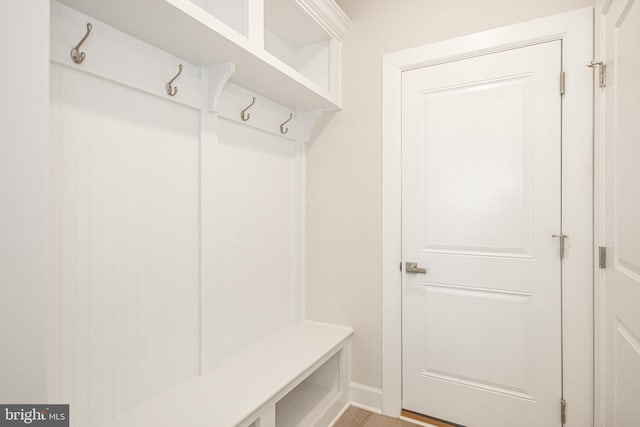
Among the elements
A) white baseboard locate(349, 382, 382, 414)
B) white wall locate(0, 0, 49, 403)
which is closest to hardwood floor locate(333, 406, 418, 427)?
white baseboard locate(349, 382, 382, 414)

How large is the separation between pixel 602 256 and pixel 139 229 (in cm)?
182

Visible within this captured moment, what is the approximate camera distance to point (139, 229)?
1280 millimetres

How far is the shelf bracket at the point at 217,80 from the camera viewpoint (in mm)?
1430

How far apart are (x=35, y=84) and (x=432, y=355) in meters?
1.96

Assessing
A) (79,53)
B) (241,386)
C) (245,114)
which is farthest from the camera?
(245,114)

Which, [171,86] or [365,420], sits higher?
[171,86]

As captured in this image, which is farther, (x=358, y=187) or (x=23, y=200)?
(x=358, y=187)

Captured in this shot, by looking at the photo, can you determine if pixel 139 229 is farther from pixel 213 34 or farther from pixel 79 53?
pixel 213 34

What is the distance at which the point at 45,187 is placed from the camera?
79cm

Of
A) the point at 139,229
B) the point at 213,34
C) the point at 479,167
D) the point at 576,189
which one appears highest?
the point at 213,34

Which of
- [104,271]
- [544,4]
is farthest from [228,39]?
[544,4]

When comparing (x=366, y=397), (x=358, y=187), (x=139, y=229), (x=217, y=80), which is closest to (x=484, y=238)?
(x=358, y=187)

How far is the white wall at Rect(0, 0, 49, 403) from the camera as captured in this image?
72cm

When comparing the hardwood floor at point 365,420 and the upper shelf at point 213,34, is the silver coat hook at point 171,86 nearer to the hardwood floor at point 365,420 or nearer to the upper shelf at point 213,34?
the upper shelf at point 213,34
